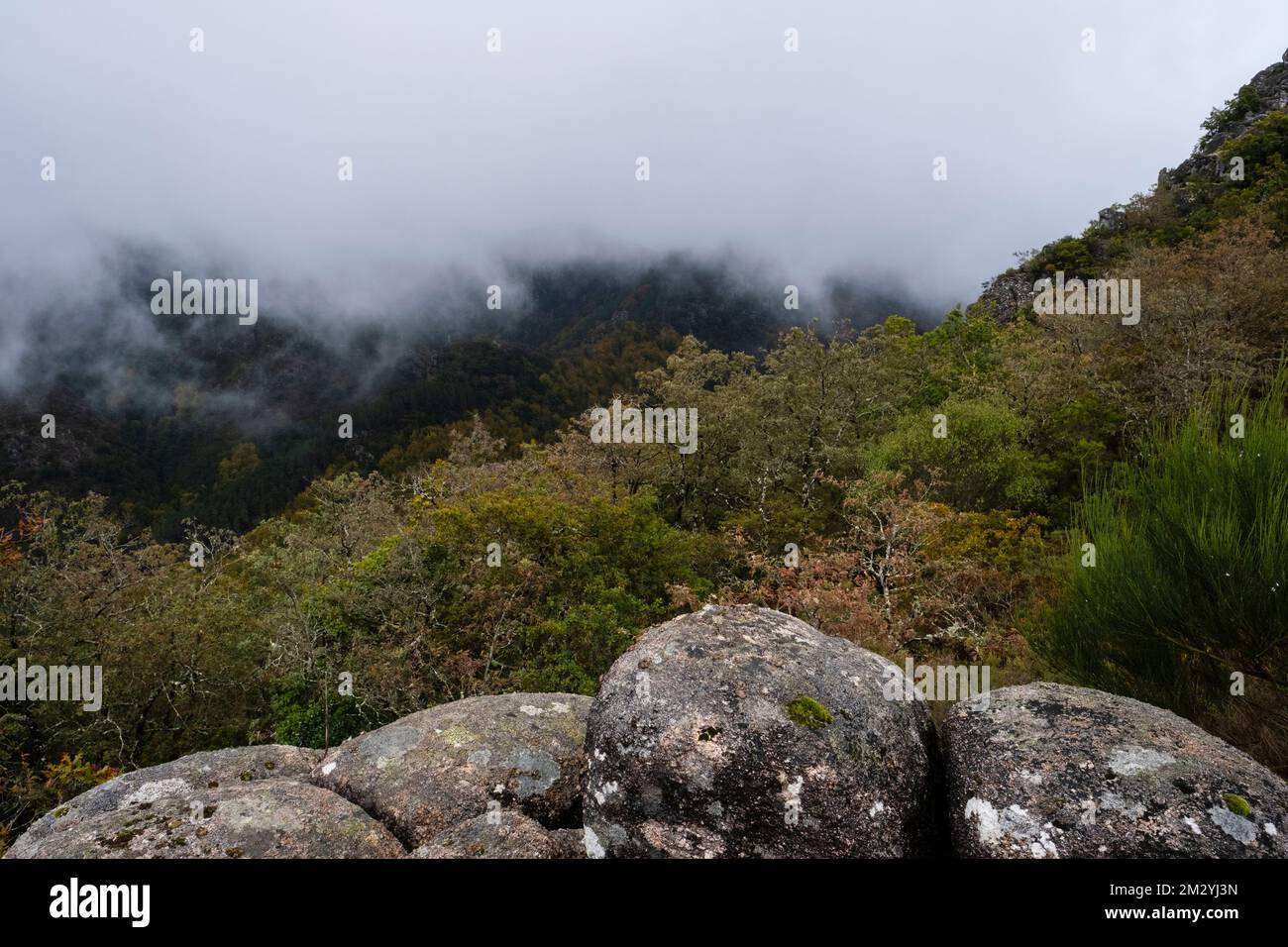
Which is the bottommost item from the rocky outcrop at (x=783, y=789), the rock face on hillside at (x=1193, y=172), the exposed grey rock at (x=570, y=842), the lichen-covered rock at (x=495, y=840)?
the exposed grey rock at (x=570, y=842)

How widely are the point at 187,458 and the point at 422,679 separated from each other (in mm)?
174862

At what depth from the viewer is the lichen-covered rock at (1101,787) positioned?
343cm

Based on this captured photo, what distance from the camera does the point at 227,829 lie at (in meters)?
4.57

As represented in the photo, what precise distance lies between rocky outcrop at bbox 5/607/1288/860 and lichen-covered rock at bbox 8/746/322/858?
3 cm

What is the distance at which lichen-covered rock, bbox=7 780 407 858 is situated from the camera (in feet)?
14.5

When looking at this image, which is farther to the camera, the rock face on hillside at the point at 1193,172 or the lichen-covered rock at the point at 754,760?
the rock face on hillside at the point at 1193,172

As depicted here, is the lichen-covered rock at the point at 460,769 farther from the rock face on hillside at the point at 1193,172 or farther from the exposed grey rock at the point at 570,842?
the rock face on hillside at the point at 1193,172

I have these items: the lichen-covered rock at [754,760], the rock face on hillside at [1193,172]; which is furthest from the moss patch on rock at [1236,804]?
the rock face on hillside at [1193,172]

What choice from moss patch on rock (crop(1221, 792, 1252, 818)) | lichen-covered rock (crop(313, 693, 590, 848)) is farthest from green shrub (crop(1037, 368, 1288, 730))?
lichen-covered rock (crop(313, 693, 590, 848))

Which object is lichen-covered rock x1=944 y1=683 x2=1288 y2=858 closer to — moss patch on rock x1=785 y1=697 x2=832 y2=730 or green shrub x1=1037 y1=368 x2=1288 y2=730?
moss patch on rock x1=785 y1=697 x2=832 y2=730

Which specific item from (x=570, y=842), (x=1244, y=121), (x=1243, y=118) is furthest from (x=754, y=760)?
(x=1243, y=118)

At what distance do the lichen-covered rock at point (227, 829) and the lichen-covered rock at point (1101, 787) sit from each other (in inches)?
159

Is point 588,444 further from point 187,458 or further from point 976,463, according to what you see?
point 187,458

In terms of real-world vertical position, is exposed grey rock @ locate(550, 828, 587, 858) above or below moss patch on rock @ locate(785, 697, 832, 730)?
below
